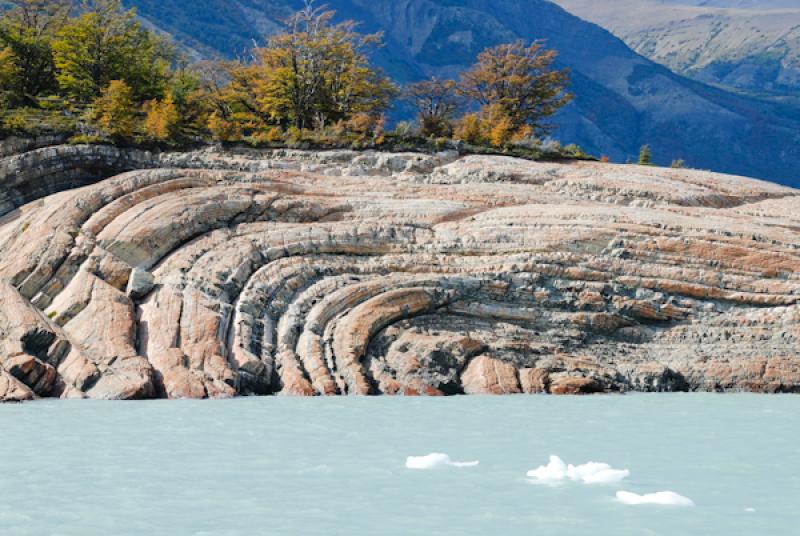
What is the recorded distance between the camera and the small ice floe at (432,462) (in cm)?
1770

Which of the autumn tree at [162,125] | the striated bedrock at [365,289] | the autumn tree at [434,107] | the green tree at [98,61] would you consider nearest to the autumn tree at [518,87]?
the autumn tree at [434,107]

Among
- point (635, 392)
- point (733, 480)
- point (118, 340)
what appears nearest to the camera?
point (733, 480)

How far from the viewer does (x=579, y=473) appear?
1694cm

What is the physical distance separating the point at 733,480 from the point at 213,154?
2704 centimetres

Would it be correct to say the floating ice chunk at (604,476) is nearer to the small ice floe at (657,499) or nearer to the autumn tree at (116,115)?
the small ice floe at (657,499)

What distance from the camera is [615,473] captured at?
16953 millimetres

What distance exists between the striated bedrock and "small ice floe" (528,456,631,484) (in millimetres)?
11223

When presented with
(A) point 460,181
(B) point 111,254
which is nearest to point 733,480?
(B) point 111,254

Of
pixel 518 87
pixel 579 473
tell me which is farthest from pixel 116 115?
pixel 579 473

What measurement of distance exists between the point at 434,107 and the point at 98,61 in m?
24.5

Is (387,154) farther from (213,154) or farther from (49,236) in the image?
(49,236)

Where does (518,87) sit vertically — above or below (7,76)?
above

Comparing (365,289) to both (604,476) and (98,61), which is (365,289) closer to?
(604,476)

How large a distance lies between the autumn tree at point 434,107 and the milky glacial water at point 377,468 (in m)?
25.8
